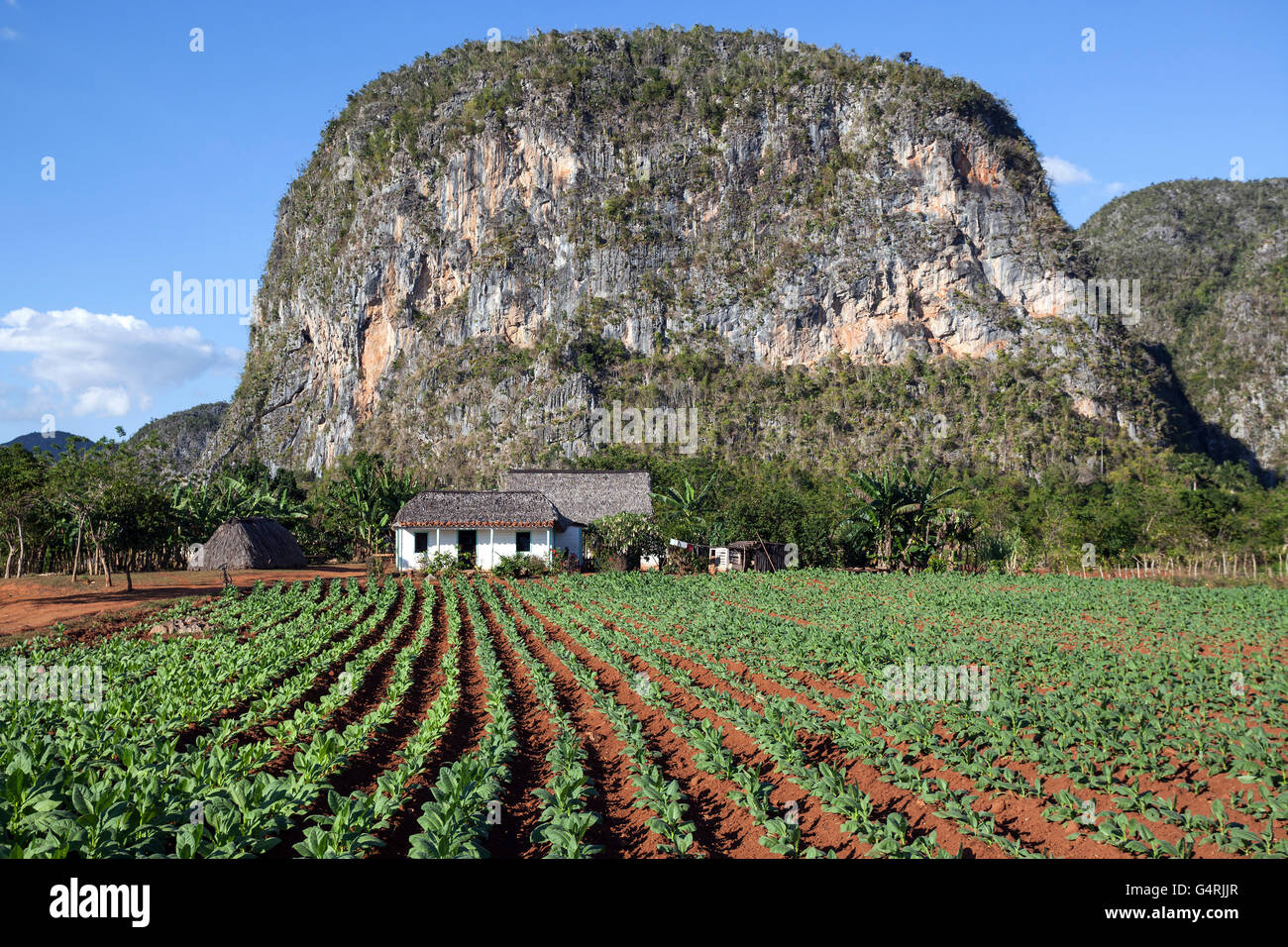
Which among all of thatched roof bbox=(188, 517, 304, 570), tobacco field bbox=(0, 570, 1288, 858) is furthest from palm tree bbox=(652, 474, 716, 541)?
tobacco field bbox=(0, 570, 1288, 858)

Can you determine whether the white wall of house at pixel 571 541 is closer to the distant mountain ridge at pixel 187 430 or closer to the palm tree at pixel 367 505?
the palm tree at pixel 367 505

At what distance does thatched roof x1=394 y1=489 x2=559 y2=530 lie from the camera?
33.8 metres

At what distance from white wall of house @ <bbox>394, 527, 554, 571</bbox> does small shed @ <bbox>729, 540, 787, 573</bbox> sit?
9.09 metres

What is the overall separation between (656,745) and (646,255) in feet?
329

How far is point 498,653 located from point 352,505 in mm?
32892

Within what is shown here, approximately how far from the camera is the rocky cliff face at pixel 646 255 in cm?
9056

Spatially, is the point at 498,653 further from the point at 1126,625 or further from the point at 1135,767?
the point at 1126,625

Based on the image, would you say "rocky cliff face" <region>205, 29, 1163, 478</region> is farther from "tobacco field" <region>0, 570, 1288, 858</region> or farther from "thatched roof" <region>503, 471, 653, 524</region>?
"tobacco field" <region>0, 570, 1288, 858</region>

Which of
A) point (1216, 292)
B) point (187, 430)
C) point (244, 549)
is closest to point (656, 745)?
point (244, 549)

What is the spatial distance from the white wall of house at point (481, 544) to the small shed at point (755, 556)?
9.09m

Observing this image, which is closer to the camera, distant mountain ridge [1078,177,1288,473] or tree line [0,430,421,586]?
tree line [0,430,421,586]

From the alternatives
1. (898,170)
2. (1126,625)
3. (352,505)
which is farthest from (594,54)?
(1126,625)
